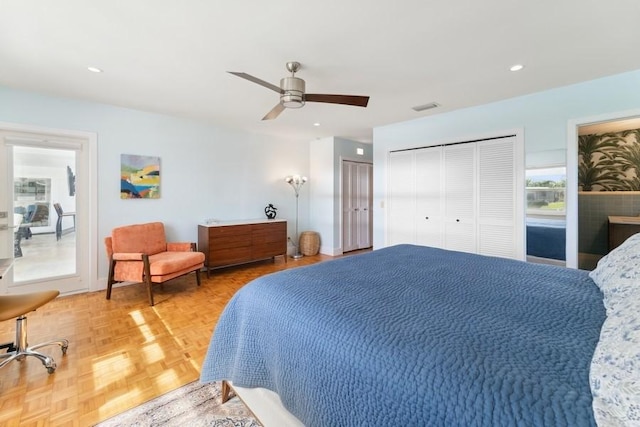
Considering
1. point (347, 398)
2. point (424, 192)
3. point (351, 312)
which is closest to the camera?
point (347, 398)

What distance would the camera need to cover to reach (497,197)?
3.58 m

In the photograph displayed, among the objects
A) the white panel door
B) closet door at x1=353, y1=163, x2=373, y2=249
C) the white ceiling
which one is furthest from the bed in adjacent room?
closet door at x1=353, y1=163, x2=373, y2=249

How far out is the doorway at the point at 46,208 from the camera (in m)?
3.13

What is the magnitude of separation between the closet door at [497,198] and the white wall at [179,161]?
3344 millimetres

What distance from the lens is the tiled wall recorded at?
13.8ft

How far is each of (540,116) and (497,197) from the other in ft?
3.37

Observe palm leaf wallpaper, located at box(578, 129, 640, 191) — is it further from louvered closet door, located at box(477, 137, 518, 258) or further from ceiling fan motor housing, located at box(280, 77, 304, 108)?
ceiling fan motor housing, located at box(280, 77, 304, 108)

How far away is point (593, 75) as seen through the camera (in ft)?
9.02

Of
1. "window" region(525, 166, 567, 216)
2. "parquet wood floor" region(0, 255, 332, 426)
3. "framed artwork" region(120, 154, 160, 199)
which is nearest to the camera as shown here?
"parquet wood floor" region(0, 255, 332, 426)

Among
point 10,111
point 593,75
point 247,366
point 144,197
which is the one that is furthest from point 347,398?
point 10,111

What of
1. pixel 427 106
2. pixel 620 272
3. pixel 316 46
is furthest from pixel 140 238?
pixel 620 272

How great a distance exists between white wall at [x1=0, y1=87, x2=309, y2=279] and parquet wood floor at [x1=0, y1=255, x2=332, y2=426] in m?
1.00

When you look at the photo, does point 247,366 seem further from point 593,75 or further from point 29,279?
point 593,75

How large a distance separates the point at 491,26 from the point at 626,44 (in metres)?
1.25
